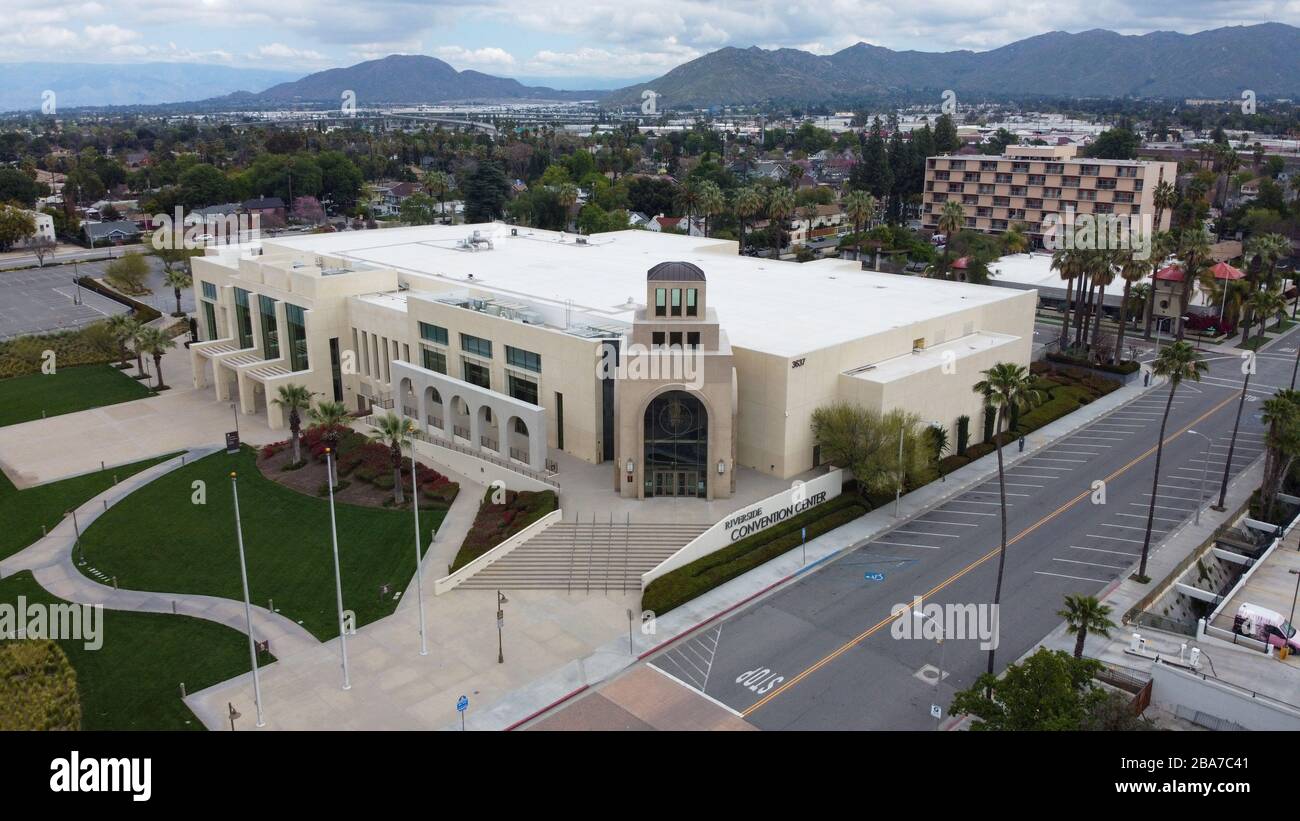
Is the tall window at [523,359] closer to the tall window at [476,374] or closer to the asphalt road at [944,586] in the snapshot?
the tall window at [476,374]

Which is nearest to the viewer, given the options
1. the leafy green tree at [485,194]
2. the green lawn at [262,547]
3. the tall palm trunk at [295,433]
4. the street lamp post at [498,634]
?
the street lamp post at [498,634]

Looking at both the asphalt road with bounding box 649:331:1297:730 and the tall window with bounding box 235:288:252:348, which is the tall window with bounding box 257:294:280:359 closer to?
the tall window with bounding box 235:288:252:348

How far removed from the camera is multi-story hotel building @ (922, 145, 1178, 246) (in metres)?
128

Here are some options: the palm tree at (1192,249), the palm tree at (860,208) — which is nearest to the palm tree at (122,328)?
the palm tree at (860,208)

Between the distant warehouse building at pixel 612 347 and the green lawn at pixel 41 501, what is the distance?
11420 millimetres

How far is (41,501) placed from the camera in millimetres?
55000

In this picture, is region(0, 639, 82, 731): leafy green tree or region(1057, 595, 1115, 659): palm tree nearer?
region(0, 639, 82, 731): leafy green tree

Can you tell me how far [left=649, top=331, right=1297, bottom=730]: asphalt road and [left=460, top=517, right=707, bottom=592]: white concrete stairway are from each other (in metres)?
5.82

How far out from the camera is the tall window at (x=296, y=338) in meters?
70.4

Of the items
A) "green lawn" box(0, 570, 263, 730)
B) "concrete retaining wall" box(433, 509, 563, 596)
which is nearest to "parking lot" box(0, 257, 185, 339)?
"green lawn" box(0, 570, 263, 730)

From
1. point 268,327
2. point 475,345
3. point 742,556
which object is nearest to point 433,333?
point 475,345

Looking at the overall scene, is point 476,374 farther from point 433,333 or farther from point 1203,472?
point 1203,472

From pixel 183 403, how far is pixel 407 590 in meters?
40.3
